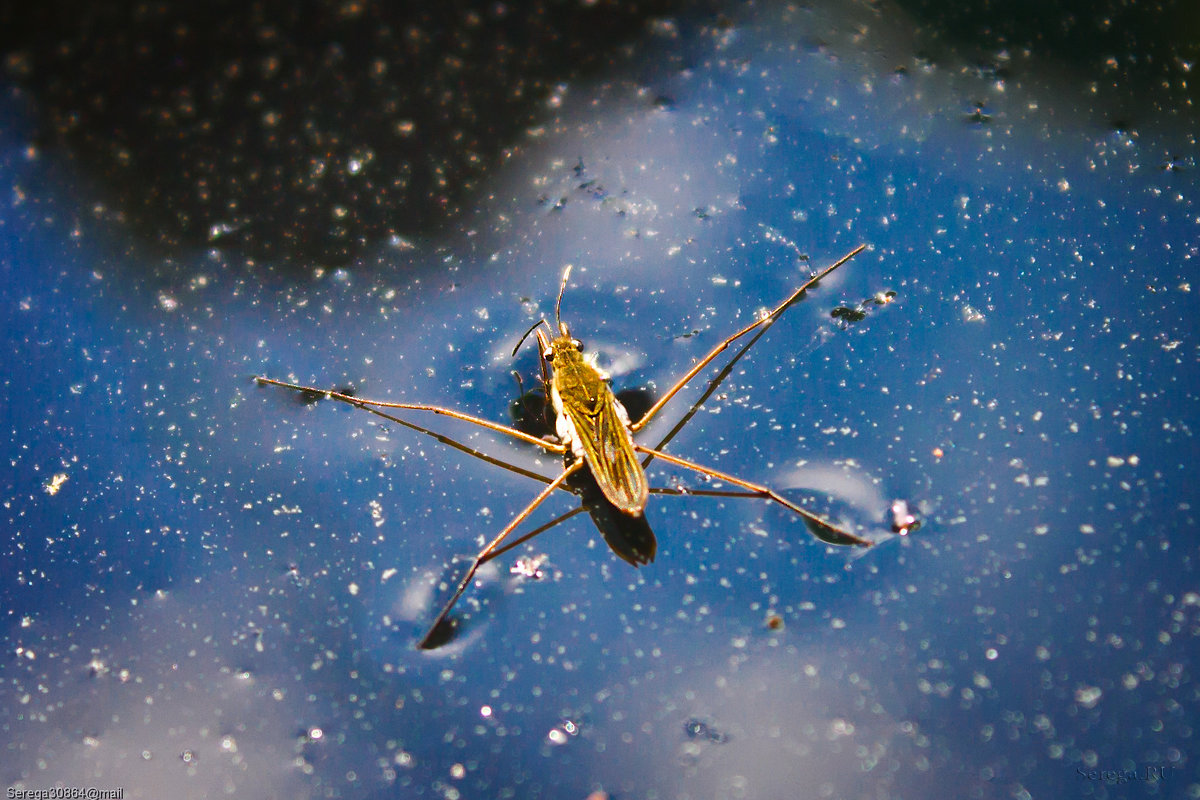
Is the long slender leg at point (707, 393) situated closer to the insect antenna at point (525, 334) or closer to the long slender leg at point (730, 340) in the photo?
the long slender leg at point (730, 340)

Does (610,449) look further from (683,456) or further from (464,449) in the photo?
(464,449)

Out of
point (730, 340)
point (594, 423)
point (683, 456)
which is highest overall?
point (594, 423)

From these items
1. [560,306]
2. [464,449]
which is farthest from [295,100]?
[464,449]

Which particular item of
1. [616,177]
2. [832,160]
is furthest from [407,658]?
[832,160]

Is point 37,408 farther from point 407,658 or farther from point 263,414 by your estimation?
point 407,658

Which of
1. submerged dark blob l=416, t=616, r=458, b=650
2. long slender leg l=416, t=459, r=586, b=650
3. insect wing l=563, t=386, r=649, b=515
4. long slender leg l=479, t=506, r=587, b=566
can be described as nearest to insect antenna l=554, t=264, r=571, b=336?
insect wing l=563, t=386, r=649, b=515

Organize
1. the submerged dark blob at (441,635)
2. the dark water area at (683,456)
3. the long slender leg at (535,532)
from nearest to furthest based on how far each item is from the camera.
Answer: the dark water area at (683,456) < the submerged dark blob at (441,635) < the long slender leg at (535,532)

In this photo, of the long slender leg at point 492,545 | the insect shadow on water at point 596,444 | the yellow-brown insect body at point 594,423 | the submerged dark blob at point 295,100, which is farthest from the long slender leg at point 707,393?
the submerged dark blob at point 295,100
